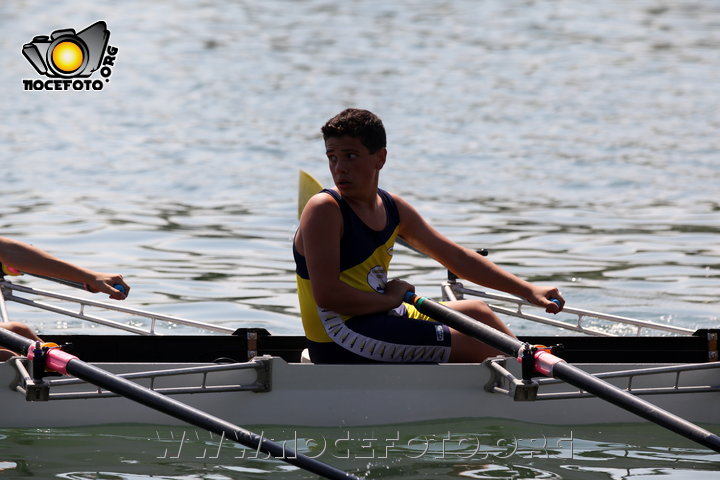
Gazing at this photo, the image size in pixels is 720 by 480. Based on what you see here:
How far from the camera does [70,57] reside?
19172 millimetres

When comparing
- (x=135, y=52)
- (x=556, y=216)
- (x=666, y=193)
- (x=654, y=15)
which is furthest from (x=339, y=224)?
(x=654, y=15)

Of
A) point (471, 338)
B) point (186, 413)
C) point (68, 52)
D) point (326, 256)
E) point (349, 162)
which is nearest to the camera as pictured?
point (186, 413)

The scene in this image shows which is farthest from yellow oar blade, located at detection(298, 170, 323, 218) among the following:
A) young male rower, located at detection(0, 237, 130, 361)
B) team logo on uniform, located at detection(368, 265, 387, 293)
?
young male rower, located at detection(0, 237, 130, 361)

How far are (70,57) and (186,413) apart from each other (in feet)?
48.8

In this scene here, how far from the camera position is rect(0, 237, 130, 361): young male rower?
6.54 m

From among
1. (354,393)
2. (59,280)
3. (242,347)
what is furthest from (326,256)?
(59,280)

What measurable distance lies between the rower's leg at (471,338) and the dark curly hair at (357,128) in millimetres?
992

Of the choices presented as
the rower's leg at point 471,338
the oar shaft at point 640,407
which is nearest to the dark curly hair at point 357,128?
the rower's leg at point 471,338

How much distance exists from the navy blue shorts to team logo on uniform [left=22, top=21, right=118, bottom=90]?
1372 centimetres

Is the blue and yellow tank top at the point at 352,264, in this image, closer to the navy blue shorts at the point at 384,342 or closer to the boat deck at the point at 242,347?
the navy blue shorts at the point at 384,342

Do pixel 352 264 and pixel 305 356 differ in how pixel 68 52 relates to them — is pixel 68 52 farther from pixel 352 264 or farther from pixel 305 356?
pixel 352 264

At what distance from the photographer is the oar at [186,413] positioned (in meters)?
5.26

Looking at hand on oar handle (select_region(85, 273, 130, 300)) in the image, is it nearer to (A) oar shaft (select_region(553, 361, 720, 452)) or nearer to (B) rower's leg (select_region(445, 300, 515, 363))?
(B) rower's leg (select_region(445, 300, 515, 363))

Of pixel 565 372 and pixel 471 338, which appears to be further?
pixel 471 338
